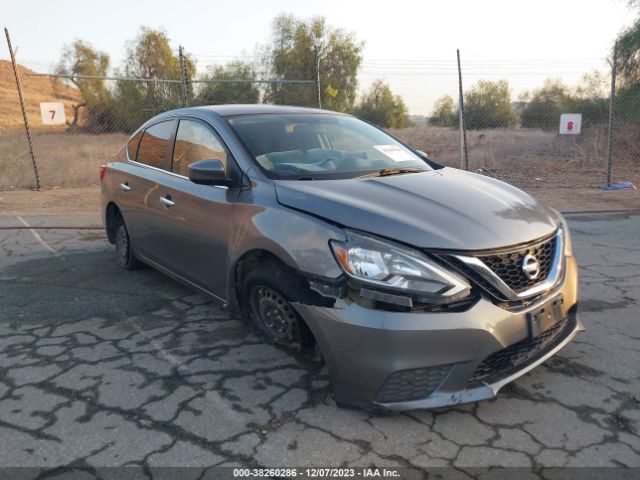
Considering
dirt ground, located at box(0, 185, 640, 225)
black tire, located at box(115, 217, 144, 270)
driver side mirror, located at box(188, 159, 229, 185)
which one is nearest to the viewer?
driver side mirror, located at box(188, 159, 229, 185)

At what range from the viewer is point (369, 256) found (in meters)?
2.60

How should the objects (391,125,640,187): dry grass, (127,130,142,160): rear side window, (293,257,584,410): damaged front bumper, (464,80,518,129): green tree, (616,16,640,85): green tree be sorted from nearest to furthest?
(293,257,584,410): damaged front bumper < (127,130,142,160): rear side window < (391,125,640,187): dry grass < (616,16,640,85): green tree < (464,80,518,129): green tree

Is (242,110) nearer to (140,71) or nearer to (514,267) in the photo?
(514,267)

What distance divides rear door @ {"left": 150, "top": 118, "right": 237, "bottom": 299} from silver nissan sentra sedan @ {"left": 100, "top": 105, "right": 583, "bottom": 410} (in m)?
0.02

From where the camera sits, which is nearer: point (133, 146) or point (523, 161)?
point (133, 146)

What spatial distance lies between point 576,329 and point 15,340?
3.67m

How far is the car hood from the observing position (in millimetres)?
2658

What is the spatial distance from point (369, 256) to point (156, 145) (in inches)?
108

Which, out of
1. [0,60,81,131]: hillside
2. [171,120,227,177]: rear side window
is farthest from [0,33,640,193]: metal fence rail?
[0,60,81,131]: hillside

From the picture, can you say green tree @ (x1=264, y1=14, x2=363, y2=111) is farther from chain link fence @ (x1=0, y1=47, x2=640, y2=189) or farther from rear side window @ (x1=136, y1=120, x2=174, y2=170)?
rear side window @ (x1=136, y1=120, x2=174, y2=170)

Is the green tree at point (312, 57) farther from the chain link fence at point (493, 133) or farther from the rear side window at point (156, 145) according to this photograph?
the rear side window at point (156, 145)

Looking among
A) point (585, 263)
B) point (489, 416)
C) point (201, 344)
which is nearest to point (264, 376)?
point (201, 344)

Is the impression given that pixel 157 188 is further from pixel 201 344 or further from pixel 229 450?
pixel 229 450

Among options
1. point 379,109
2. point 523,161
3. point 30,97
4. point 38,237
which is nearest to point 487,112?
point 379,109
